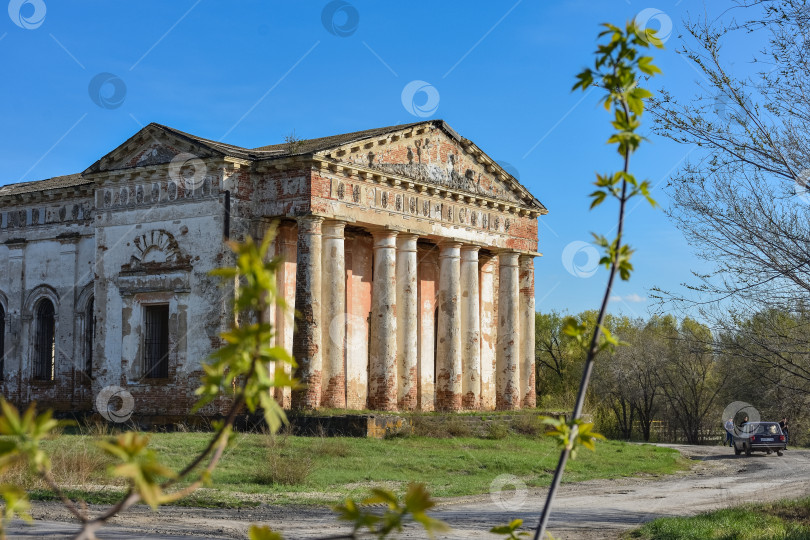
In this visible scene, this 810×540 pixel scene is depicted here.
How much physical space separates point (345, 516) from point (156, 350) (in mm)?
24602

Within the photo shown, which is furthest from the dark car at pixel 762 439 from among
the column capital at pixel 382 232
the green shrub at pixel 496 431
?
the column capital at pixel 382 232

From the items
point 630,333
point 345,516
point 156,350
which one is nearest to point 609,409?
point 630,333

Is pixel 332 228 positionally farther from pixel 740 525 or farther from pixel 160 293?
pixel 740 525

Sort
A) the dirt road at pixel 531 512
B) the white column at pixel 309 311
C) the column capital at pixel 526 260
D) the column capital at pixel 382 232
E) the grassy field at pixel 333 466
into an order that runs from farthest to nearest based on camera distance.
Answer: the column capital at pixel 526 260 < the column capital at pixel 382 232 < the white column at pixel 309 311 < the grassy field at pixel 333 466 < the dirt road at pixel 531 512

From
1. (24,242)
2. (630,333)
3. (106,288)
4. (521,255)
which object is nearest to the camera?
(106,288)

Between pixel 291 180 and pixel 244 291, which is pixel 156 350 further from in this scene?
pixel 244 291

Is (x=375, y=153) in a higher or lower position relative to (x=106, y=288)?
higher

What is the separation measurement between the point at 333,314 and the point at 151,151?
713cm

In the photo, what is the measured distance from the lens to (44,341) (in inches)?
1172

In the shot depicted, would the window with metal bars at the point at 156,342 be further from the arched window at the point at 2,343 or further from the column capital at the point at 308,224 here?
the arched window at the point at 2,343

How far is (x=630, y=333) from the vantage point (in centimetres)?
5194

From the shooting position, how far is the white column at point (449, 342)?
93.6 ft

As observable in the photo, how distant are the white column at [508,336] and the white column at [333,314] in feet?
26.1

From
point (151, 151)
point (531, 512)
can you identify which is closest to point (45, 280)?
point (151, 151)
